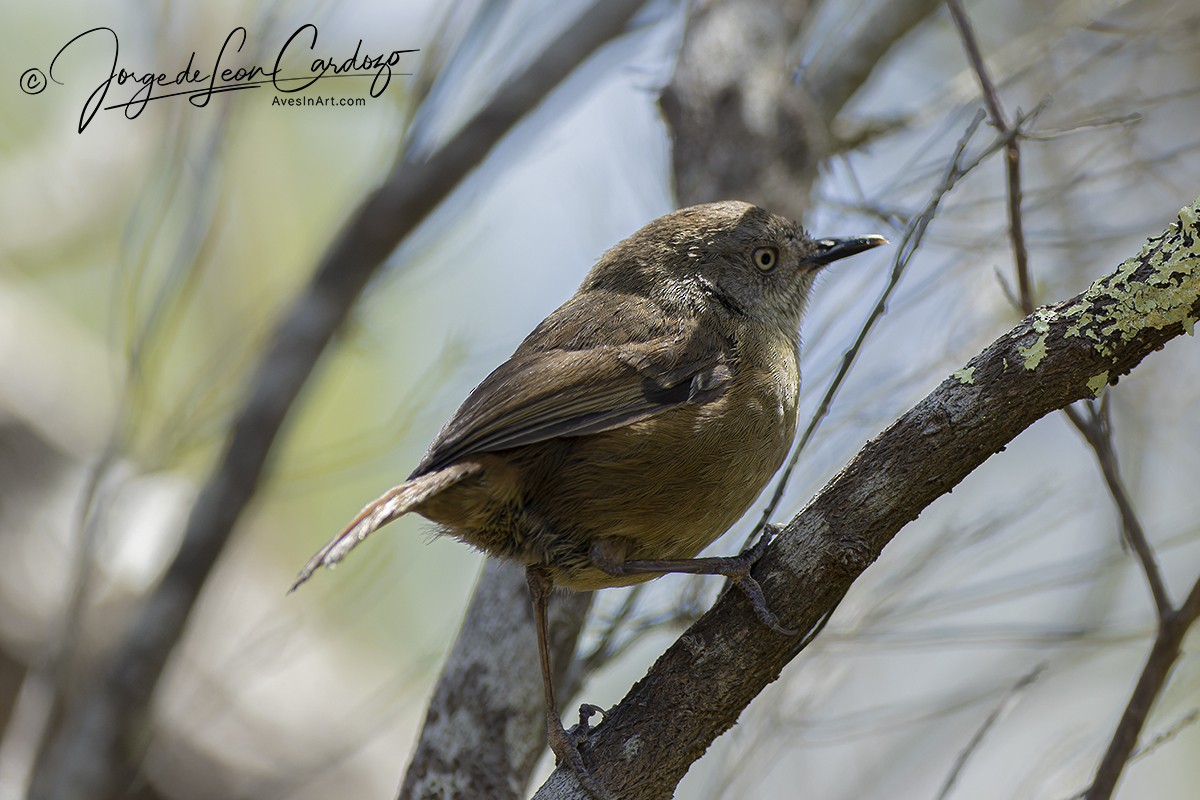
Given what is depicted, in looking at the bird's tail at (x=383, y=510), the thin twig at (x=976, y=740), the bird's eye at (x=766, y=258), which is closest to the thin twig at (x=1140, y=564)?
the thin twig at (x=976, y=740)

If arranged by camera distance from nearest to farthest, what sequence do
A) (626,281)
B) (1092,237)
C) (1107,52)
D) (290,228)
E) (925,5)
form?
(626,281), (1107,52), (1092,237), (925,5), (290,228)

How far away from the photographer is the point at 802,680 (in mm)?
4066

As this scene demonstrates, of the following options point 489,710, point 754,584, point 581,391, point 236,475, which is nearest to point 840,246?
point 581,391

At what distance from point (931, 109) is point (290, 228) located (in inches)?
156

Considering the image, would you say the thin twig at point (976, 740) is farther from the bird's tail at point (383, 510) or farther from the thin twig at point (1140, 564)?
the bird's tail at point (383, 510)

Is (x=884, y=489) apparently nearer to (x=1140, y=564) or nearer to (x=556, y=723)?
(x=1140, y=564)

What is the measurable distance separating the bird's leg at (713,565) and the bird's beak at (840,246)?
1321 mm

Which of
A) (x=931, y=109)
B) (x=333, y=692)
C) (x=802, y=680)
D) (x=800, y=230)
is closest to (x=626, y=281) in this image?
(x=800, y=230)

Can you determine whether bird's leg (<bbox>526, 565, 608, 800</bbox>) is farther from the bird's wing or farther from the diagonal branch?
the diagonal branch

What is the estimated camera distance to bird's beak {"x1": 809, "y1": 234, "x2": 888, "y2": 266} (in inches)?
151

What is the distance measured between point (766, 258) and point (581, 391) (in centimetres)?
109

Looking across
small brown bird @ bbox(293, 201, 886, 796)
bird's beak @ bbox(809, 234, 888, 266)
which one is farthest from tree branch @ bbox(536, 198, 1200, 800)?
bird's beak @ bbox(809, 234, 888, 266)

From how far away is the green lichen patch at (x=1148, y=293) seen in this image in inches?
88.8

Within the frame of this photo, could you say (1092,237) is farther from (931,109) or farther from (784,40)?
(784,40)
